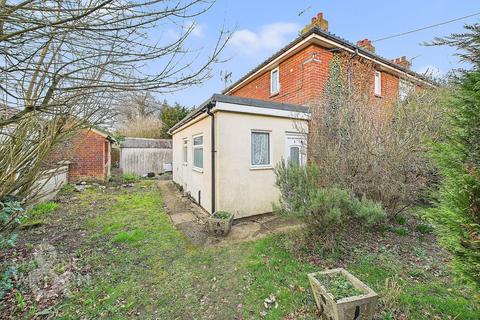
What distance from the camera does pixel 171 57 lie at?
99.0 inches

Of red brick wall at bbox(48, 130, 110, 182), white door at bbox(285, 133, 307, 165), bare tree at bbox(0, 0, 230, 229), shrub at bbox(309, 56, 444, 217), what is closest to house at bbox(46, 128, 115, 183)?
red brick wall at bbox(48, 130, 110, 182)

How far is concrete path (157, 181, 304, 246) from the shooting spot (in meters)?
5.20

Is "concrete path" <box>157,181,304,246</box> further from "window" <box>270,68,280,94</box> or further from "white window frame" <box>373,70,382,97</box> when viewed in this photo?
"white window frame" <box>373,70,382,97</box>

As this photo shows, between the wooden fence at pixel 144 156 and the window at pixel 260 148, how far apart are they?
14.0 meters

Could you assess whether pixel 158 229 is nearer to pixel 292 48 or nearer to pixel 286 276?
pixel 286 276

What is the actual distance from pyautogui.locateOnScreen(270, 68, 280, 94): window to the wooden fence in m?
12.0

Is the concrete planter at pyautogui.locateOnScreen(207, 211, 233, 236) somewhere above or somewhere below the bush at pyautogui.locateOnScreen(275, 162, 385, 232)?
below

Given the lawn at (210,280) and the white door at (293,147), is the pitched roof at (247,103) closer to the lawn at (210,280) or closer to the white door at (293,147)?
the white door at (293,147)

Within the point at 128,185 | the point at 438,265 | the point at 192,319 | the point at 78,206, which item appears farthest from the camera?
the point at 128,185

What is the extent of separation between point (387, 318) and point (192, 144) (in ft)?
25.3

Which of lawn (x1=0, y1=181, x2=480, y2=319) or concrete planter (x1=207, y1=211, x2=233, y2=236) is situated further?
concrete planter (x1=207, y1=211, x2=233, y2=236)


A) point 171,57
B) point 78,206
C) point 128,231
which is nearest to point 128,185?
point 78,206

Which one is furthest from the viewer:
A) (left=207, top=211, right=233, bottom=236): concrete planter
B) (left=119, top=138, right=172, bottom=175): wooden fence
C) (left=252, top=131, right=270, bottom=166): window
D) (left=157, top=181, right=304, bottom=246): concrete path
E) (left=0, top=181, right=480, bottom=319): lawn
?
(left=119, top=138, right=172, bottom=175): wooden fence

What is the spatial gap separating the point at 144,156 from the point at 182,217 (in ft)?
43.3
